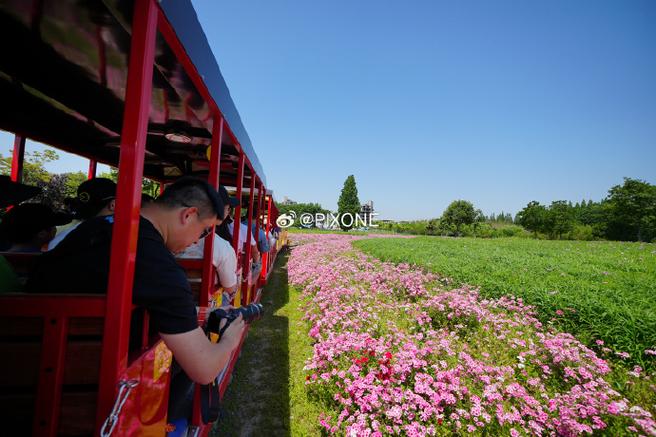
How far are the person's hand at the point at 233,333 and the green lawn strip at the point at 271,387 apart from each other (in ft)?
6.50

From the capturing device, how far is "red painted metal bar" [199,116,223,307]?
242cm

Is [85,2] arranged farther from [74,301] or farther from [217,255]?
[217,255]

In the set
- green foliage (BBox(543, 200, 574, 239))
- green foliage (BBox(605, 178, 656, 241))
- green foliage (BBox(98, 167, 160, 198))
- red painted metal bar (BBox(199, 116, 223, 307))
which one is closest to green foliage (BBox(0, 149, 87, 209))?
green foliage (BBox(98, 167, 160, 198))

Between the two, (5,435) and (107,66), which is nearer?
(5,435)

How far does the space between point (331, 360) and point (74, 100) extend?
4101 millimetres

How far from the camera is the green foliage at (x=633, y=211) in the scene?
52.3 metres

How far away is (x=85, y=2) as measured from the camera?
1474 mm

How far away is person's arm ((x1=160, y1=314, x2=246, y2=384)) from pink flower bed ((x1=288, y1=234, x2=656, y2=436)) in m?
1.70

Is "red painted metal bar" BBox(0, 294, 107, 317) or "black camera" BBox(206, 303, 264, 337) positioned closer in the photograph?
"red painted metal bar" BBox(0, 294, 107, 317)

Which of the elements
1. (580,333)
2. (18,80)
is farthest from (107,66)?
(580,333)

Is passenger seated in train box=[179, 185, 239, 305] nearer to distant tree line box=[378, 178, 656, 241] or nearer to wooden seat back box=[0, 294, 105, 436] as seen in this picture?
wooden seat back box=[0, 294, 105, 436]

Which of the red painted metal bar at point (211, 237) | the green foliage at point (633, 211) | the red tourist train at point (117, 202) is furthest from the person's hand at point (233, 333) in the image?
the green foliage at point (633, 211)

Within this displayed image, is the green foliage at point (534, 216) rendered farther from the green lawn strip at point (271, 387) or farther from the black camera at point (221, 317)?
the black camera at point (221, 317)

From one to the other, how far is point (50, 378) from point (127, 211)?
2.09 feet
